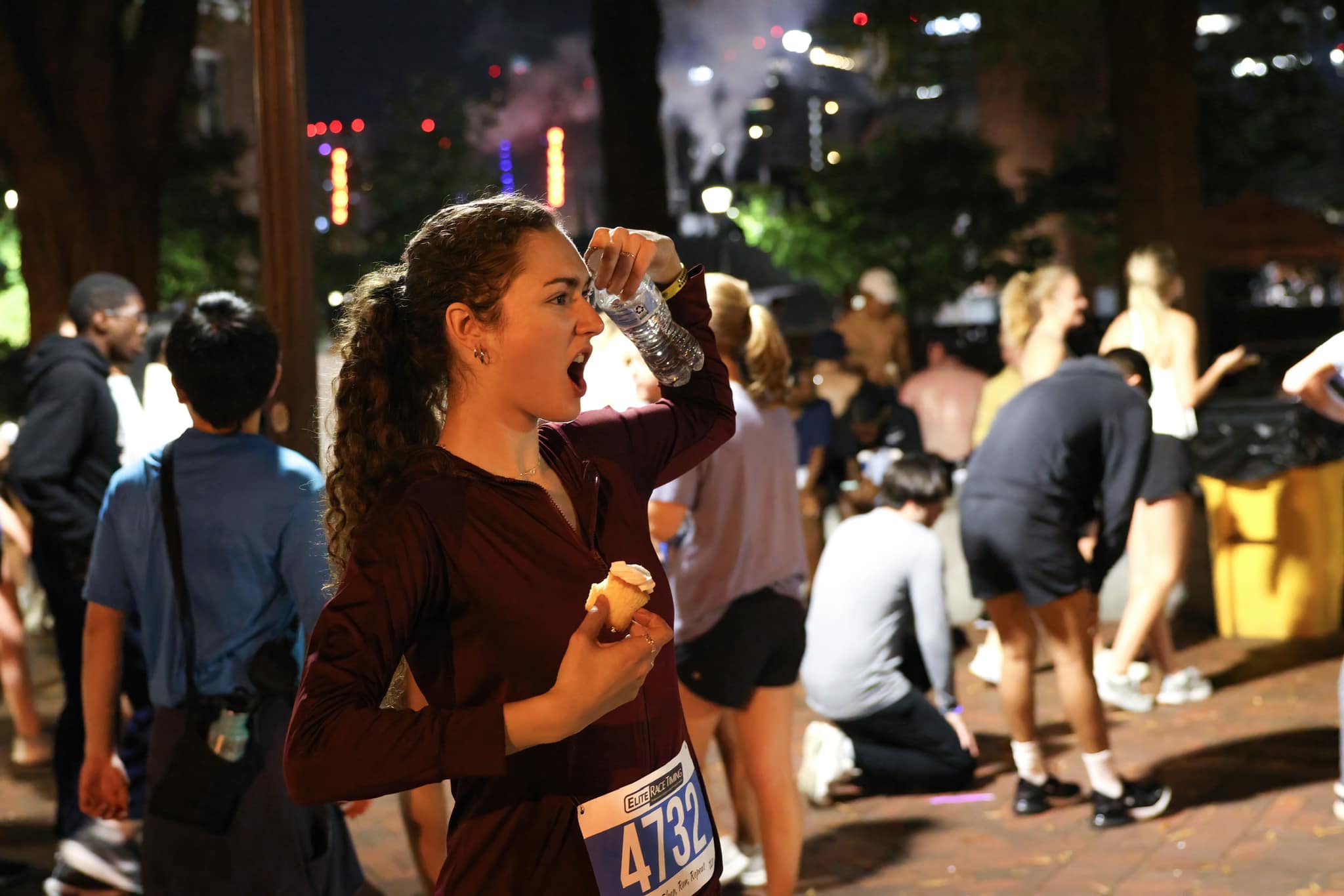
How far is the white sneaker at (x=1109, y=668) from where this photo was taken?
7453 mm

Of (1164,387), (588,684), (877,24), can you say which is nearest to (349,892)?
(588,684)

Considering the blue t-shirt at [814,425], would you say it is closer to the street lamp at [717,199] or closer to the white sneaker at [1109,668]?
the white sneaker at [1109,668]

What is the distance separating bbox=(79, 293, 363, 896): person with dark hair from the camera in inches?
130

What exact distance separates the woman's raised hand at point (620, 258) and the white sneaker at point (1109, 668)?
562 centimetres

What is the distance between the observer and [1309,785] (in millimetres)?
6070

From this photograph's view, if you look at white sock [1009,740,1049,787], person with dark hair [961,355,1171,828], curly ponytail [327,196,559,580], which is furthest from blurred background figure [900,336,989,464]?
curly ponytail [327,196,559,580]

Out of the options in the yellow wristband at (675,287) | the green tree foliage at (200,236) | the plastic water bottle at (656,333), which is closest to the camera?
the plastic water bottle at (656,333)

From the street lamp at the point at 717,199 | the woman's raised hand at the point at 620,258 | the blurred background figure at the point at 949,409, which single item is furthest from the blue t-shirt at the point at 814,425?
the street lamp at the point at 717,199

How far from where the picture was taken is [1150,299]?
304 inches

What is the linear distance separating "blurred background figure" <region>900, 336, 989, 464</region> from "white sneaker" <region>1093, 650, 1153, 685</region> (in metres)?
2.09

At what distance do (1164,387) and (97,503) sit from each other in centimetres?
534

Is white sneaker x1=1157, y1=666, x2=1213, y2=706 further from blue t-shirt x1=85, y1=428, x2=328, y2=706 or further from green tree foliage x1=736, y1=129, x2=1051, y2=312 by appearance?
green tree foliage x1=736, y1=129, x2=1051, y2=312

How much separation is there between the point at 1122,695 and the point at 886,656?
2.00m

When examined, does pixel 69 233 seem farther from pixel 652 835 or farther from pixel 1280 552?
pixel 652 835
